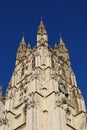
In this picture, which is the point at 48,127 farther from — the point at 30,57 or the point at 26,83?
the point at 30,57

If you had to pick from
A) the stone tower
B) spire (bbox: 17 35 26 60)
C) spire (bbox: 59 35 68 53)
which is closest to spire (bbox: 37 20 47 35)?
the stone tower

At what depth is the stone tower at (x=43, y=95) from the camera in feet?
80.9

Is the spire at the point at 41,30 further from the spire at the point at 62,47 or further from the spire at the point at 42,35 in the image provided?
the spire at the point at 62,47

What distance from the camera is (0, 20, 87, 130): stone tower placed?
24672 millimetres

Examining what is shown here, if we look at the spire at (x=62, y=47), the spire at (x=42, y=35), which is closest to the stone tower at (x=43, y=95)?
the spire at (x=42, y=35)

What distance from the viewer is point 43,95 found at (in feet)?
90.6

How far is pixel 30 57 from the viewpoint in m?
35.7

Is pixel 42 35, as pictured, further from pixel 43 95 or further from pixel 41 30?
pixel 43 95

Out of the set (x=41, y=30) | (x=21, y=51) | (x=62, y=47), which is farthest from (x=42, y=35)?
(x=62, y=47)

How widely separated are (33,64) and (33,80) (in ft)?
16.2

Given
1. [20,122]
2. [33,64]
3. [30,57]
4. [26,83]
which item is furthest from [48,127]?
[30,57]

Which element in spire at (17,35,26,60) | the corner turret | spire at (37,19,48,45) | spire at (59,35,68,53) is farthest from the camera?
spire at (59,35,68,53)

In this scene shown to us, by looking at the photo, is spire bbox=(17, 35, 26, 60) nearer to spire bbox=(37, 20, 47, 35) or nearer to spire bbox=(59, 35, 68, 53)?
spire bbox=(37, 20, 47, 35)

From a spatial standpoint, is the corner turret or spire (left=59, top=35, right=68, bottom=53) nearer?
the corner turret
